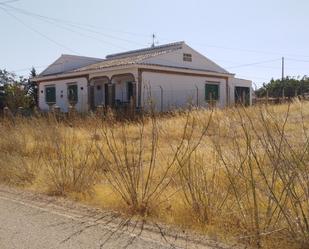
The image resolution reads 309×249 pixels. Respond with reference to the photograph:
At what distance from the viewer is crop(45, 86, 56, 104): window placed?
3769cm

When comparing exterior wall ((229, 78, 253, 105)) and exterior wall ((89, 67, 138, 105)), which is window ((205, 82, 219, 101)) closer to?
exterior wall ((229, 78, 253, 105))

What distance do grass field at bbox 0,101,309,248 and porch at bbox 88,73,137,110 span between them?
18.8 m

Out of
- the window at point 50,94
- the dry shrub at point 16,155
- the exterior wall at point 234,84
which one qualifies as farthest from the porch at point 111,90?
the dry shrub at point 16,155

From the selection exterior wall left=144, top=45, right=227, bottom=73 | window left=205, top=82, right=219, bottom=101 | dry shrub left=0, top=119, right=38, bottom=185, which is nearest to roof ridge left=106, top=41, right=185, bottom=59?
exterior wall left=144, top=45, right=227, bottom=73

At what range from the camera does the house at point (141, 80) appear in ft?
96.2

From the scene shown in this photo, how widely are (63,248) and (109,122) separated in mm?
4855

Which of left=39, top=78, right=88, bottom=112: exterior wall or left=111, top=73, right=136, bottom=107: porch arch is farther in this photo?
left=39, top=78, right=88, bottom=112: exterior wall

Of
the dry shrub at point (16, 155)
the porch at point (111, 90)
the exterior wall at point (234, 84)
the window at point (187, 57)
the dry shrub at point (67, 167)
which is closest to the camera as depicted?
the dry shrub at point (67, 167)

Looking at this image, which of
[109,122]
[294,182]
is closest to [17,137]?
[109,122]

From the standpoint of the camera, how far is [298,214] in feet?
16.7

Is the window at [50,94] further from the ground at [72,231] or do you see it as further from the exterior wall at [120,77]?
the ground at [72,231]

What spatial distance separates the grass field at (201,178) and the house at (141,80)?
1691cm

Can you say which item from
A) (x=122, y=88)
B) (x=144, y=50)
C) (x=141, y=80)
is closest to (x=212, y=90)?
(x=144, y=50)

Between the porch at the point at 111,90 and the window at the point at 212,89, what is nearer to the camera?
the porch at the point at 111,90
